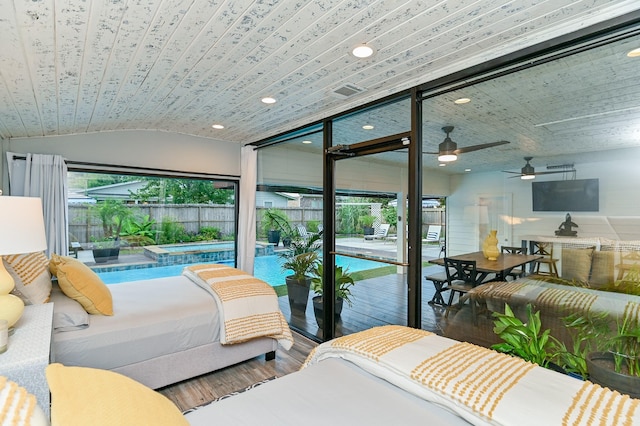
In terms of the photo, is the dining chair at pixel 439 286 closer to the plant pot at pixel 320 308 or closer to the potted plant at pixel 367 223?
the potted plant at pixel 367 223

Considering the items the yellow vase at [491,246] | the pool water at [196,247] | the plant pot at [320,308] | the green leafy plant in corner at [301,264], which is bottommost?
the plant pot at [320,308]

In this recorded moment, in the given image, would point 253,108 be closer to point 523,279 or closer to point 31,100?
point 31,100

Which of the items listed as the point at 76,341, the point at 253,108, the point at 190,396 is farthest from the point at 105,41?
the point at 190,396

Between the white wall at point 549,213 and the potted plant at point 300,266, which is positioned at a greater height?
the white wall at point 549,213

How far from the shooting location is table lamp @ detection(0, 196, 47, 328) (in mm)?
1647

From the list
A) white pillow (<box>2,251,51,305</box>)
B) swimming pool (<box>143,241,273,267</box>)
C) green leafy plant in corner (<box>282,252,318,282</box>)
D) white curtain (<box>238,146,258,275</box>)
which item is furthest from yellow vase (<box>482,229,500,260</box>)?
white curtain (<box>238,146,258,275</box>)

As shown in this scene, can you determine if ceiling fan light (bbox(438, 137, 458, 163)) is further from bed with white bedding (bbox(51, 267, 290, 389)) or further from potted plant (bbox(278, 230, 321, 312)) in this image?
bed with white bedding (bbox(51, 267, 290, 389))

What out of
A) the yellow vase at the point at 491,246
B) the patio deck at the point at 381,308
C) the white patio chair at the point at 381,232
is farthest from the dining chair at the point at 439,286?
the white patio chair at the point at 381,232

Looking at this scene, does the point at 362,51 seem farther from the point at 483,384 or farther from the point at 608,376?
the point at 608,376

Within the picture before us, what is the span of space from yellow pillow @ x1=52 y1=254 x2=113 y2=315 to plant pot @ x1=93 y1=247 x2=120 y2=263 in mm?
1657

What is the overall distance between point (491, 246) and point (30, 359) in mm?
2612

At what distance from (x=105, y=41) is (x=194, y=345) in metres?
2.16

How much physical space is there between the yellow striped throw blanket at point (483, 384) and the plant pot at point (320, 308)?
1.74 m

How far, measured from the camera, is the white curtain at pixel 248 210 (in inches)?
187
